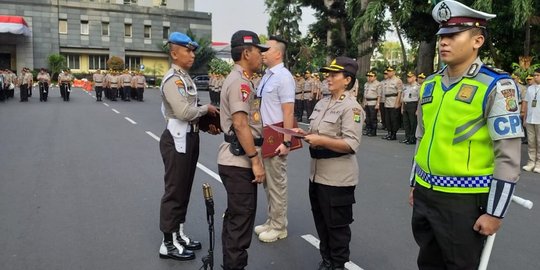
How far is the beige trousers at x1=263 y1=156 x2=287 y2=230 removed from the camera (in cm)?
454

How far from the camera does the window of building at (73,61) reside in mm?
53094

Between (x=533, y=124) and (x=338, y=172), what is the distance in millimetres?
6974

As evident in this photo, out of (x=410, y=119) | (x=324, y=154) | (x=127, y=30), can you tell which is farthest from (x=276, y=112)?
(x=127, y=30)

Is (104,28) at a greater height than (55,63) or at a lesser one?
greater

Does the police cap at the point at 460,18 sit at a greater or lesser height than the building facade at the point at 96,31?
lesser

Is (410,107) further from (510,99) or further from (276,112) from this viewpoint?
(510,99)

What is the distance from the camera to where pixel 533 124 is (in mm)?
8836

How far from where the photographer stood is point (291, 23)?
39.3m

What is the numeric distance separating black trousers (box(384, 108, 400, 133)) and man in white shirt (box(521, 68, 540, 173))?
4.10 meters

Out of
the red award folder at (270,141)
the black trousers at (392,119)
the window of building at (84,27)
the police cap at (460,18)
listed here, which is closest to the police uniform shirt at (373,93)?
the black trousers at (392,119)

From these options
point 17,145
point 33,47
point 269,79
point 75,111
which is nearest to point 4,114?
point 75,111

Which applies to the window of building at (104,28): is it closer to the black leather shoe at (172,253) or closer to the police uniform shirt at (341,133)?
the black leather shoe at (172,253)

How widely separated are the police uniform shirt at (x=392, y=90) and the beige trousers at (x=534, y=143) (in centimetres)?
447

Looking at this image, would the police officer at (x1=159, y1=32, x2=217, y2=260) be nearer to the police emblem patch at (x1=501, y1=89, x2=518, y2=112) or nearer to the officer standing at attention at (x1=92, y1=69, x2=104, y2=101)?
the police emblem patch at (x1=501, y1=89, x2=518, y2=112)
